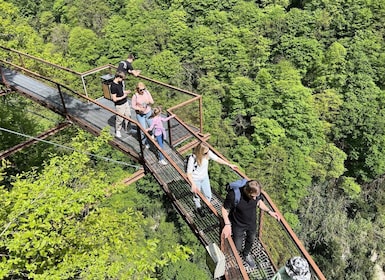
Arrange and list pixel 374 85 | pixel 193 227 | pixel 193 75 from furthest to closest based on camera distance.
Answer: pixel 193 75 → pixel 374 85 → pixel 193 227

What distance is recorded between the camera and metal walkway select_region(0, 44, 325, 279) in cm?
492

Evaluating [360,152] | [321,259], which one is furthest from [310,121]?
[321,259]

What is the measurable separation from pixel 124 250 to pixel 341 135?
29263 mm

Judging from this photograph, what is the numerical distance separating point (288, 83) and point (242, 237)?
98.0ft

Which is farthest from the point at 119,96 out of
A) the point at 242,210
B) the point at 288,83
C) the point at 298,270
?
the point at 288,83

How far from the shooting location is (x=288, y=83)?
108ft

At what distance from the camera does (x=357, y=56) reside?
34.4m

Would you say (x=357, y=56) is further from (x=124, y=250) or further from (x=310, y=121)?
(x=124, y=250)

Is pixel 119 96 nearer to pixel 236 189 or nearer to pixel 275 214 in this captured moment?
pixel 236 189

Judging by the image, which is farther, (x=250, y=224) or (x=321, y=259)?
(x=321, y=259)

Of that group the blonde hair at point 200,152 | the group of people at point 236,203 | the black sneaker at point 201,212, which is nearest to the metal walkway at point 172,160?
the black sneaker at point 201,212

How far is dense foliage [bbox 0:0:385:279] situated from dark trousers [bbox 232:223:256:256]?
18.1 meters

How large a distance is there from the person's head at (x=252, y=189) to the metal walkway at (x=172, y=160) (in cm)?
66

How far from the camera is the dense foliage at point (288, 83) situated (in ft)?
91.1
